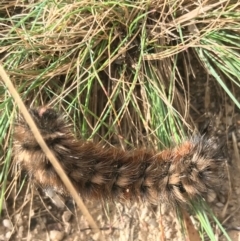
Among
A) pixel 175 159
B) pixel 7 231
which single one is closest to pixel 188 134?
pixel 175 159

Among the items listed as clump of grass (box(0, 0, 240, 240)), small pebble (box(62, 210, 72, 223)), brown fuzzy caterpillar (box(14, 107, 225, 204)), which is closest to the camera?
brown fuzzy caterpillar (box(14, 107, 225, 204))

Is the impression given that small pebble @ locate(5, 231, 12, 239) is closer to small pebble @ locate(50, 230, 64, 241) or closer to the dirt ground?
the dirt ground

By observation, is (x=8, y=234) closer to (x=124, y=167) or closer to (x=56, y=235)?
(x=56, y=235)

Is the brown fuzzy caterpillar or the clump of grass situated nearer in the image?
the brown fuzzy caterpillar

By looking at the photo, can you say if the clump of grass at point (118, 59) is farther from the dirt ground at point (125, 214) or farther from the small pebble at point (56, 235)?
the small pebble at point (56, 235)

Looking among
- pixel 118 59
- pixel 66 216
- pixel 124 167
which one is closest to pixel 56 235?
pixel 66 216

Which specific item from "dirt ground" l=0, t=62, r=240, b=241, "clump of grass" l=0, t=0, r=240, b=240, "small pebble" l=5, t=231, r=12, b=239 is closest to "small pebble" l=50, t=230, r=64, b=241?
"dirt ground" l=0, t=62, r=240, b=241

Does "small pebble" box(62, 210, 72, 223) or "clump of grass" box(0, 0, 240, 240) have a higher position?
"clump of grass" box(0, 0, 240, 240)

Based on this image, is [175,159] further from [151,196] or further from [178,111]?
[178,111]
